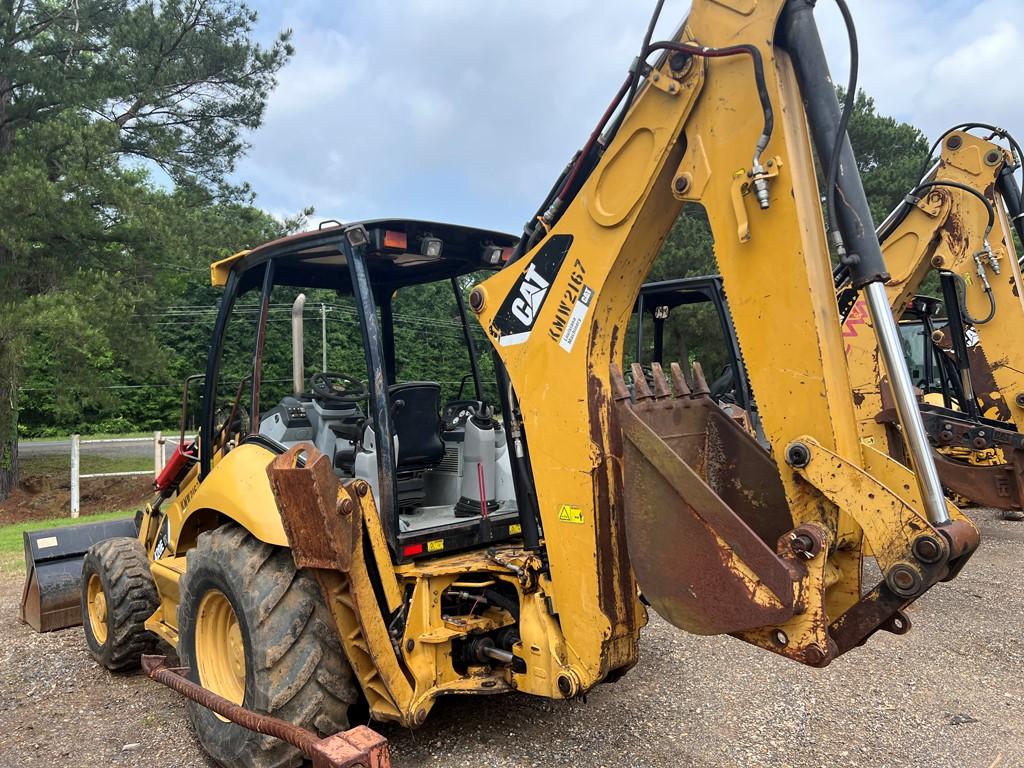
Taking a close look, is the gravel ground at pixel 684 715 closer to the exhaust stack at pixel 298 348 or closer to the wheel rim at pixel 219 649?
the wheel rim at pixel 219 649

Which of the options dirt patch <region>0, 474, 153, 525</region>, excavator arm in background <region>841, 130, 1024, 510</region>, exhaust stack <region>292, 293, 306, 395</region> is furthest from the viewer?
dirt patch <region>0, 474, 153, 525</region>

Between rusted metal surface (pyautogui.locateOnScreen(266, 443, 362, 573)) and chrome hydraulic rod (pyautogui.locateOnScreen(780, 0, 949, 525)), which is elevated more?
chrome hydraulic rod (pyautogui.locateOnScreen(780, 0, 949, 525))

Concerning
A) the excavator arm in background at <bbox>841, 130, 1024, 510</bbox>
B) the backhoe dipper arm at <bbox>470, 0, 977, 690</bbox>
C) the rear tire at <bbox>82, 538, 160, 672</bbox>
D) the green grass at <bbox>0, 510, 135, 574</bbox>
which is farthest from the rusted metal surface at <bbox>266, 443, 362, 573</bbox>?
the green grass at <bbox>0, 510, 135, 574</bbox>

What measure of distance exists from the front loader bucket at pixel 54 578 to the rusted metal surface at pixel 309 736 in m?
2.55

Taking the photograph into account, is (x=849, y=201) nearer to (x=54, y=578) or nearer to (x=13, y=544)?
(x=54, y=578)

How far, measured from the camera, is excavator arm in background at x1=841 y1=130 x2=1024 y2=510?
6.72m

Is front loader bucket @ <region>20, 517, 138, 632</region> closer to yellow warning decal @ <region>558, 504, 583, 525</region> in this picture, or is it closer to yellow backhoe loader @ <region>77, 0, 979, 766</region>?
yellow backhoe loader @ <region>77, 0, 979, 766</region>

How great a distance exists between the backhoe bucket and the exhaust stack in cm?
206

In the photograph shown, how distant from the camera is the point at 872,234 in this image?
2.36 metres

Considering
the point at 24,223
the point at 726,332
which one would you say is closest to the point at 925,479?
the point at 726,332

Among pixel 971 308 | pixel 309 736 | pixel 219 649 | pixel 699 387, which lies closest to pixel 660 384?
pixel 699 387

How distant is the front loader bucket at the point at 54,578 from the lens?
549 cm

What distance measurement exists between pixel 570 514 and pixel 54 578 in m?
4.53

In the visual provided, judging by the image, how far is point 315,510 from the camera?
2.97 metres
